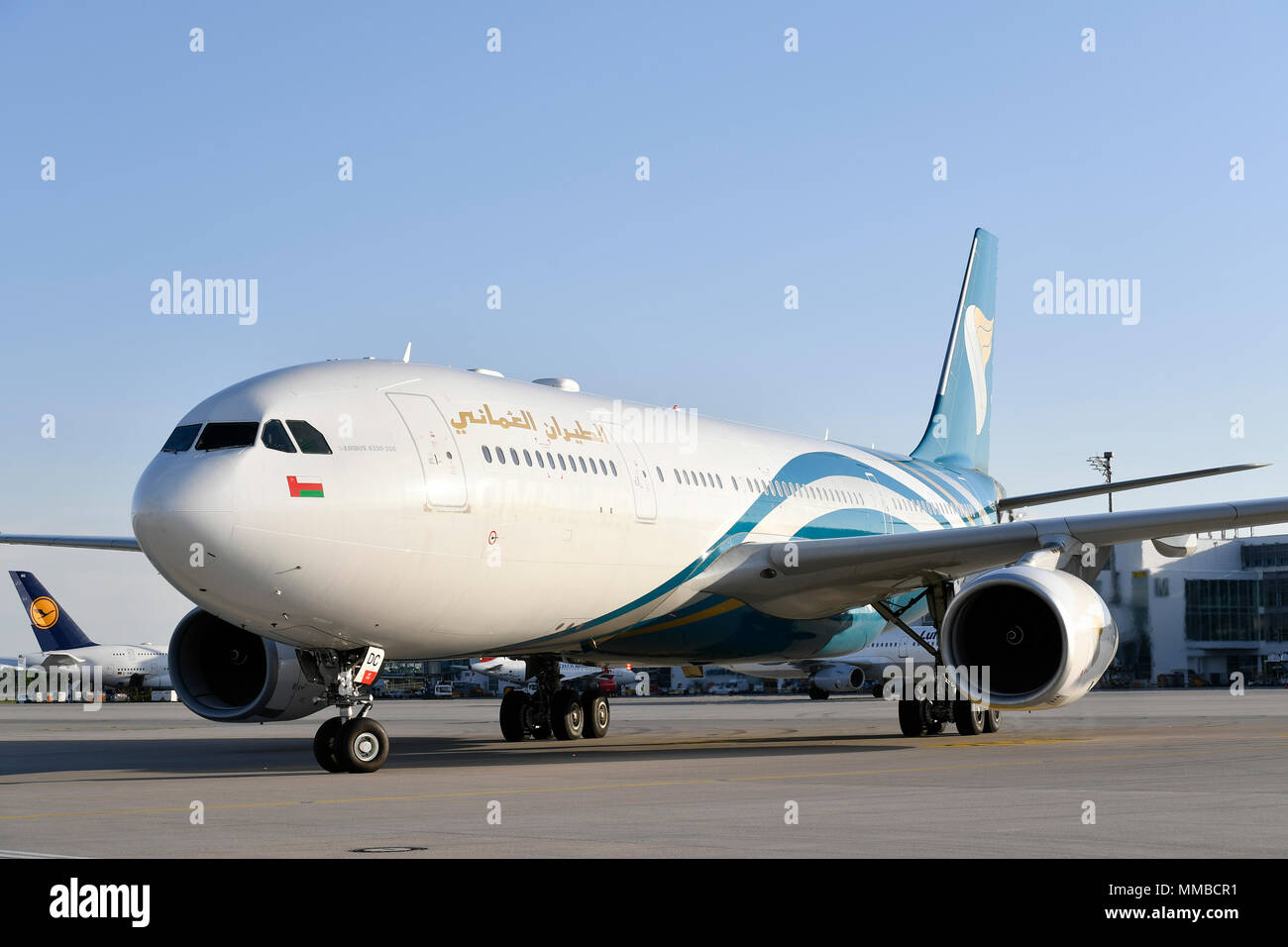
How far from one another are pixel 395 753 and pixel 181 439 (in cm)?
695

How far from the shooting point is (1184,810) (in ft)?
30.1

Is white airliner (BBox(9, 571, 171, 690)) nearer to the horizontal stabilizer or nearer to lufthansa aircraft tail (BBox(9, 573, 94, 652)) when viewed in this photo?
lufthansa aircraft tail (BBox(9, 573, 94, 652))

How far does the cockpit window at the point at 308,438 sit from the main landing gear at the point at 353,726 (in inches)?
86.3

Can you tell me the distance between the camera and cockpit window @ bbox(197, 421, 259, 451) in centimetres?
1241

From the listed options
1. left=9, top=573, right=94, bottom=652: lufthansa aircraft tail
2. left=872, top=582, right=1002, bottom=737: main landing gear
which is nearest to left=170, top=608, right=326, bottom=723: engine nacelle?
left=872, top=582, right=1002, bottom=737: main landing gear

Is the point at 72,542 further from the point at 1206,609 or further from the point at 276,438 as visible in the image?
the point at 1206,609

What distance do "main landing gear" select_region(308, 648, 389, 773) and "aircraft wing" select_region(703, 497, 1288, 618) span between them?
16.4 ft

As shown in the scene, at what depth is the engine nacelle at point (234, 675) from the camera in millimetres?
16281
